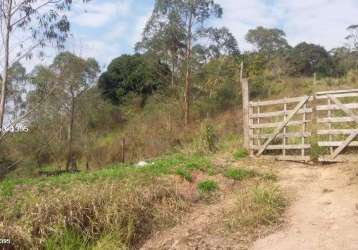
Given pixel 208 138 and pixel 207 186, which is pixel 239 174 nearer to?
pixel 207 186

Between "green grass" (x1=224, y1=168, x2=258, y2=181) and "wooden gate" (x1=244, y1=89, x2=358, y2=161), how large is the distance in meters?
1.62

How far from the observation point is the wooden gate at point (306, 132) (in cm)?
1116

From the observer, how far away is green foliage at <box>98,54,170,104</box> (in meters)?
30.1

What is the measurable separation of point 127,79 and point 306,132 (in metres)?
22.1

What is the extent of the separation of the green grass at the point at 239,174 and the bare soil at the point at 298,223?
40cm

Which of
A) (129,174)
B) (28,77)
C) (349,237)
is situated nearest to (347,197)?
(349,237)

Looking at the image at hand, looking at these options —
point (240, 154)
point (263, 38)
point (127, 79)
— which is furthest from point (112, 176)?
point (263, 38)

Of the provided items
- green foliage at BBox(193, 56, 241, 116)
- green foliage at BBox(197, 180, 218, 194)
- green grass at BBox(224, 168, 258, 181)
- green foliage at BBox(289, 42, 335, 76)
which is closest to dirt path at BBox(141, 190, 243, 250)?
green foliage at BBox(197, 180, 218, 194)

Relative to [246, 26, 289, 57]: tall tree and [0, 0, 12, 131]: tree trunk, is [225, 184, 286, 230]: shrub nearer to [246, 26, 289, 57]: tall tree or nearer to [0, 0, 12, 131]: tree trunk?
[0, 0, 12, 131]: tree trunk

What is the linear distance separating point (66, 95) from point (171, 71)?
6.53 m

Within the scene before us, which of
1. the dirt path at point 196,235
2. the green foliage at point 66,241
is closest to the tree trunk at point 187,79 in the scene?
the dirt path at point 196,235

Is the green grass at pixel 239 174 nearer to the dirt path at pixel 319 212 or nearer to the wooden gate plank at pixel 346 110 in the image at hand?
the dirt path at pixel 319 212

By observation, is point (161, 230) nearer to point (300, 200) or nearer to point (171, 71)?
point (300, 200)

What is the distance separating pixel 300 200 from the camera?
9.12 meters
